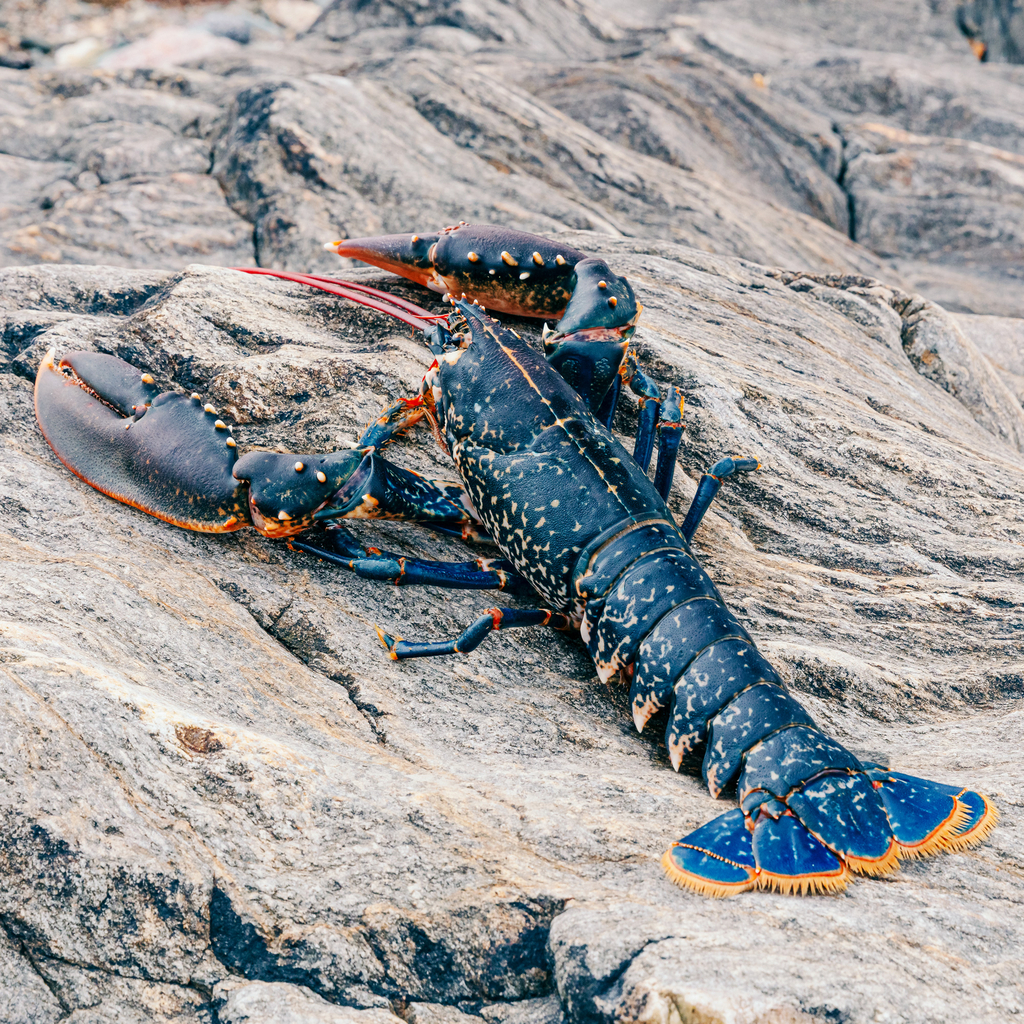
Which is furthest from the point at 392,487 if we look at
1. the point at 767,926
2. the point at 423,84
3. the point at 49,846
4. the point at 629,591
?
the point at 423,84

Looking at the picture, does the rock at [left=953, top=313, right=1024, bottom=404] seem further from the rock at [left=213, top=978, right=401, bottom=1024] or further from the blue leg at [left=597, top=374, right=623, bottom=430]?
the rock at [left=213, top=978, right=401, bottom=1024]

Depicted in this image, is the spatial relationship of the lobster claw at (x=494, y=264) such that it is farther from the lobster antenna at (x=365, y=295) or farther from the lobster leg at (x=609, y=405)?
the lobster leg at (x=609, y=405)

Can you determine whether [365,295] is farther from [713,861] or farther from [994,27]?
[994,27]

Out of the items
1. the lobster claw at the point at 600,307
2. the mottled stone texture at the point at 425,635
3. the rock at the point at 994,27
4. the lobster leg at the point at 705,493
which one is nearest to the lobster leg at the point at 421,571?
the mottled stone texture at the point at 425,635

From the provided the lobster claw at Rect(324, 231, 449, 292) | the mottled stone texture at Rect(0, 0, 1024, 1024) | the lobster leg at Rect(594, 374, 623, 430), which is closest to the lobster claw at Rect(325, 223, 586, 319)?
the lobster claw at Rect(324, 231, 449, 292)

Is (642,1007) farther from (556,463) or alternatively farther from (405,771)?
(556,463)

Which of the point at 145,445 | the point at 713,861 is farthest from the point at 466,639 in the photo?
the point at 145,445

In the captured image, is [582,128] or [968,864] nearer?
[968,864]
